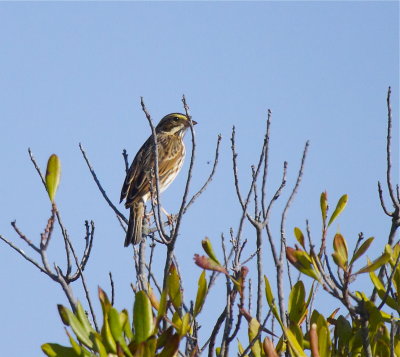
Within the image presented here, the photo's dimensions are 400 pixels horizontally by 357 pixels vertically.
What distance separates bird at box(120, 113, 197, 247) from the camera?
7974mm

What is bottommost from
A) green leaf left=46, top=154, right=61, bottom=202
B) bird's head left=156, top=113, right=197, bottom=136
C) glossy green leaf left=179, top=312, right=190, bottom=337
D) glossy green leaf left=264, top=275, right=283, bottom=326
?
glossy green leaf left=179, top=312, right=190, bottom=337

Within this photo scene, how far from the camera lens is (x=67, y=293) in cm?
299

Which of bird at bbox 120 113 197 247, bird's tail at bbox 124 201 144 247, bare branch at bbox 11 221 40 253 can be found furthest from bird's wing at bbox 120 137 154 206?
bare branch at bbox 11 221 40 253

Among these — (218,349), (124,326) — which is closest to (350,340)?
(218,349)

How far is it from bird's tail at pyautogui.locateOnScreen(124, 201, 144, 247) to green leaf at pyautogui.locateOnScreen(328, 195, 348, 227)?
4.01 metres

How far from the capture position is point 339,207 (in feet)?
9.91

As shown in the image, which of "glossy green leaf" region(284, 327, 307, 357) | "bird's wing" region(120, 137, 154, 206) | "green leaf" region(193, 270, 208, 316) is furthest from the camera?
"bird's wing" region(120, 137, 154, 206)

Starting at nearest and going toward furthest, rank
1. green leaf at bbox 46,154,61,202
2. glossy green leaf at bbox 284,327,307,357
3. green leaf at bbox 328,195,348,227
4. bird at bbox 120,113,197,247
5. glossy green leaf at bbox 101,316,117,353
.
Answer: glossy green leaf at bbox 101,316,117,353 < glossy green leaf at bbox 284,327,307,357 < green leaf at bbox 46,154,61,202 < green leaf at bbox 328,195,348,227 < bird at bbox 120,113,197,247

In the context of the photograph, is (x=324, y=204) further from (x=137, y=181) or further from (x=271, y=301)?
(x=137, y=181)

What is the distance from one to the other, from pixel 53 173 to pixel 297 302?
97 centimetres

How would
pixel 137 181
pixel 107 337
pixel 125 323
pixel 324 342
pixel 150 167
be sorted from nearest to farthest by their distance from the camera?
pixel 107 337
pixel 125 323
pixel 324 342
pixel 150 167
pixel 137 181

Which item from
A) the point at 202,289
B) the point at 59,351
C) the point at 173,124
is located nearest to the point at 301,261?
the point at 202,289

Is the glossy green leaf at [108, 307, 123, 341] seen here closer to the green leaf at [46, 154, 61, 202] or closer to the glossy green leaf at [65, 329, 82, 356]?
the glossy green leaf at [65, 329, 82, 356]

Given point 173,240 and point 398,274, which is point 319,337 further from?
point 173,240
